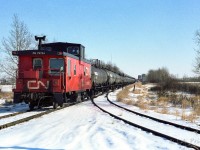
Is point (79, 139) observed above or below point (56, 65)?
below

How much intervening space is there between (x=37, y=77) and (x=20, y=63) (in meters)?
1.35

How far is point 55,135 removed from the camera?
28.2ft

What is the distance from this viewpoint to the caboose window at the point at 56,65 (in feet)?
55.1

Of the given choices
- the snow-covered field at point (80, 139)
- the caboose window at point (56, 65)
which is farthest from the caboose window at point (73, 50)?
the snow-covered field at point (80, 139)

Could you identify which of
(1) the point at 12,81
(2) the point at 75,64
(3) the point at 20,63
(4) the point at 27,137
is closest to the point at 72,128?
(4) the point at 27,137

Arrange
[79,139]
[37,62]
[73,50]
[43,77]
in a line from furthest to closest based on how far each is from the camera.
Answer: [73,50]
[37,62]
[43,77]
[79,139]

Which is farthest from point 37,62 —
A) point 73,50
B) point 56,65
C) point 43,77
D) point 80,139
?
point 80,139

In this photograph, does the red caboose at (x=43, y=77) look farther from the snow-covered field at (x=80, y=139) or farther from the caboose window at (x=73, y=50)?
the snow-covered field at (x=80, y=139)

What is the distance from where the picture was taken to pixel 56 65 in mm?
16859

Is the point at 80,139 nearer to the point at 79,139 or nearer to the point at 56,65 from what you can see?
the point at 79,139

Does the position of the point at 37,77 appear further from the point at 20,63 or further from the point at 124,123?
the point at 124,123

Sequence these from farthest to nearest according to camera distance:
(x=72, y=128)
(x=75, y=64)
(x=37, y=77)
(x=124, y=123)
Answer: (x=75, y=64) → (x=37, y=77) → (x=124, y=123) → (x=72, y=128)

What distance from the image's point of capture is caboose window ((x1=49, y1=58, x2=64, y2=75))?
16789 mm

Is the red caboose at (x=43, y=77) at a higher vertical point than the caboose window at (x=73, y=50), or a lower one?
lower
